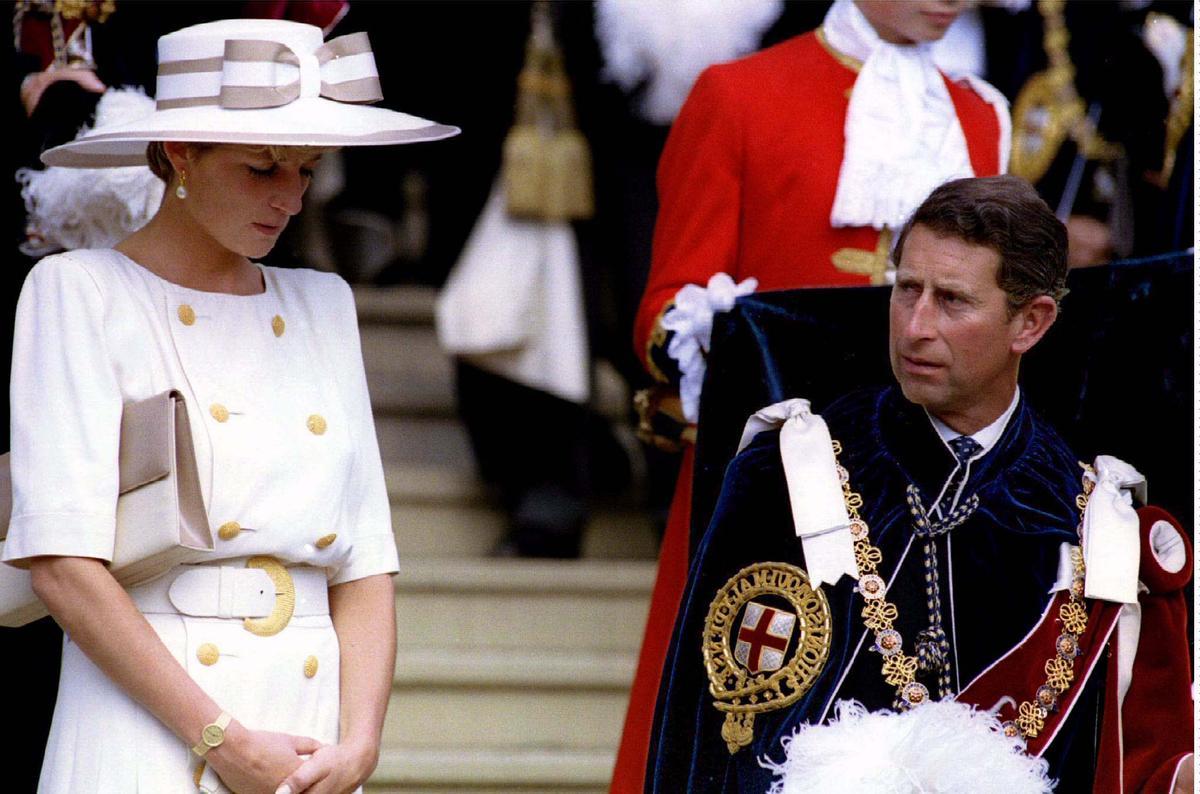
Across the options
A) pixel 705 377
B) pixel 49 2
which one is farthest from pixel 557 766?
pixel 49 2

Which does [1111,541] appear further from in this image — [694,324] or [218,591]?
[218,591]

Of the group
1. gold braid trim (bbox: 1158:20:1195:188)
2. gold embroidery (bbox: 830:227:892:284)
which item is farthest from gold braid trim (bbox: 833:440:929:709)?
gold braid trim (bbox: 1158:20:1195:188)

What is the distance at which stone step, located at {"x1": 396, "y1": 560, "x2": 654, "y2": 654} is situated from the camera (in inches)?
223

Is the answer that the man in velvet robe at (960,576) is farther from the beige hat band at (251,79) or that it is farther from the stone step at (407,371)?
the stone step at (407,371)

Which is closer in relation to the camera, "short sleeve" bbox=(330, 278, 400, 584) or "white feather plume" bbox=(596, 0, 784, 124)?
"short sleeve" bbox=(330, 278, 400, 584)

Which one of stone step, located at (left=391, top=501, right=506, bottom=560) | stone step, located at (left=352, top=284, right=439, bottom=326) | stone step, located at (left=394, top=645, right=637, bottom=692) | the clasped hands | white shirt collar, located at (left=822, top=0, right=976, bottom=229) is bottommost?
stone step, located at (left=394, top=645, right=637, bottom=692)

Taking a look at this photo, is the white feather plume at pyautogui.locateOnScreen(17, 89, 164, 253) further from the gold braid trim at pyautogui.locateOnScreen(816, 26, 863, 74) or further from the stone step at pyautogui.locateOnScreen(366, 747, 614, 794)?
the stone step at pyautogui.locateOnScreen(366, 747, 614, 794)

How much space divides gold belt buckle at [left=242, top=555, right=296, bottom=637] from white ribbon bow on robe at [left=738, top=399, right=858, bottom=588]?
2.49ft

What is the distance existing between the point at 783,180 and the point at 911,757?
1.35 m

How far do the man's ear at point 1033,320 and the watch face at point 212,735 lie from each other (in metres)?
1.32

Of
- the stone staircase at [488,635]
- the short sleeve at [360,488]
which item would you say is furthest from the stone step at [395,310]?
the short sleeve at [360,488]

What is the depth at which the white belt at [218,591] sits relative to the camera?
282 centimetres

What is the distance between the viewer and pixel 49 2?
154 inches

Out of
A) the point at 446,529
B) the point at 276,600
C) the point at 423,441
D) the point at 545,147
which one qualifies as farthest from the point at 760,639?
the point at 423,441
